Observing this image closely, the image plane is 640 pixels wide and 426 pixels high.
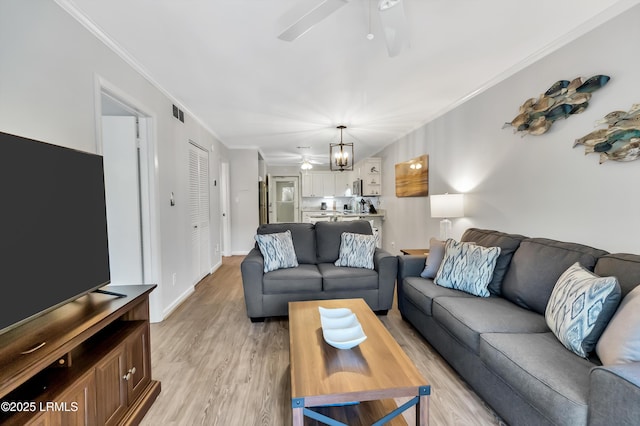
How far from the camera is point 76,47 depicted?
177cm

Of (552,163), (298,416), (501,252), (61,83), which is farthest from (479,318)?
(61,83)

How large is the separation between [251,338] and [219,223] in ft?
10.5

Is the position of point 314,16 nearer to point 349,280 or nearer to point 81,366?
point 81,366

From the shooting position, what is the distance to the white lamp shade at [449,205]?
306cm

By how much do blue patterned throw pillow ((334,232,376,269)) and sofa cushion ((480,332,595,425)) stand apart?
156cm

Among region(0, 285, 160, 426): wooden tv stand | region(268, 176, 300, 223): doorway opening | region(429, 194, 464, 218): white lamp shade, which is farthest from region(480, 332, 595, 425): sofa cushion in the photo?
region(268, 176, 300, 223): doorway opening

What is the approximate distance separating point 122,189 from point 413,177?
4022mm

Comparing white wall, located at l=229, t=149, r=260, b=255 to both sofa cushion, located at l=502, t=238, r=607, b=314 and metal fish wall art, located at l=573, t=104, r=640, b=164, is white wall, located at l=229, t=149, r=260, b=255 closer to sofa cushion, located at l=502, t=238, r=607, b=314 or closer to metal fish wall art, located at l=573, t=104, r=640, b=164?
sofa cushion, located at l=502, t=238, r=607, b=314

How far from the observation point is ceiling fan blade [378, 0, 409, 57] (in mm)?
1417

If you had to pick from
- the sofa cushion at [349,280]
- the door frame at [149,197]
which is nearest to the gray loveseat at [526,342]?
the sofa cushion at [349,280]

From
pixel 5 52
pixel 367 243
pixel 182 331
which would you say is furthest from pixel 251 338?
pixel 5 52

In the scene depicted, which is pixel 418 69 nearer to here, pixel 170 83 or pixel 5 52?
pixel 170 83

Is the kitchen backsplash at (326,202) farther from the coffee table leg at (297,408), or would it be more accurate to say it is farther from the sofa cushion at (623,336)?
the coffee table leg at (297,408)

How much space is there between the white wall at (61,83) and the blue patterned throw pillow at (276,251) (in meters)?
1.08
